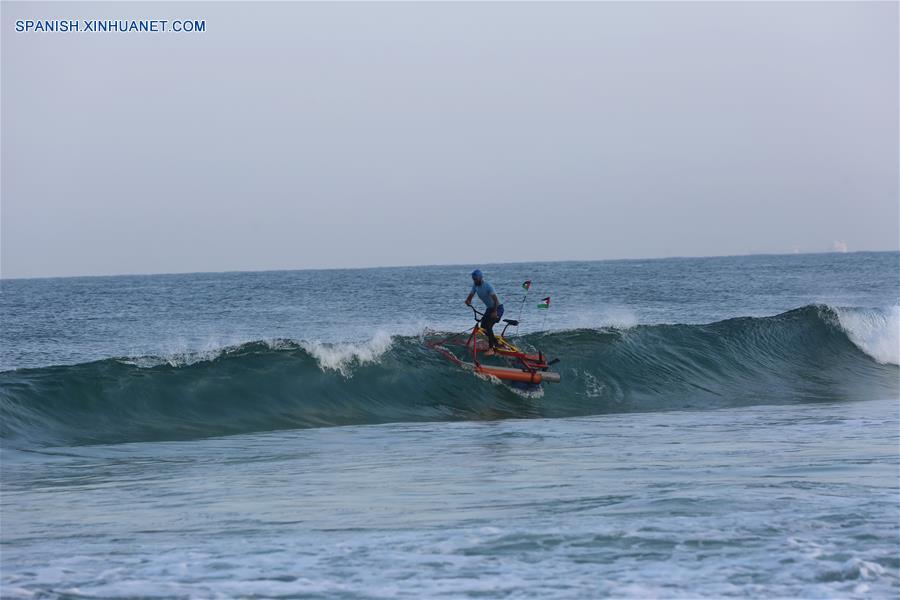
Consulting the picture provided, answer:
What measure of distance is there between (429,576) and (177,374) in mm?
11859

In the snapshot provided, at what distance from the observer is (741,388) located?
2048 centimetres

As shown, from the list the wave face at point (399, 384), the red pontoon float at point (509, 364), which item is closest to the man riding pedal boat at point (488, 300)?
the red pontoon float at point (509, 364)

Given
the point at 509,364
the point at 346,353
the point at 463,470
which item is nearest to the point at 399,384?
the point at 346,353

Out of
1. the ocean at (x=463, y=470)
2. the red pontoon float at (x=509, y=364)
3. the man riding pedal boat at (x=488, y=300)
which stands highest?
the man riding pedal boat at (x=488, y=300)

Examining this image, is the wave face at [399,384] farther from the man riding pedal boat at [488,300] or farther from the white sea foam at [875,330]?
the man riding pedal boat at [488,300]

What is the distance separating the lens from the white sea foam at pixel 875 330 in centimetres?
2402

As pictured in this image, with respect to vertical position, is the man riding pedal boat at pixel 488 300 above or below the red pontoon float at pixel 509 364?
above

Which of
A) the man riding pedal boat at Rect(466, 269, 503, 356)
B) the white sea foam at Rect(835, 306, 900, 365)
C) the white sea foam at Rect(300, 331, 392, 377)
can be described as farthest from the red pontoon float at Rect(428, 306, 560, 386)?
the white sea foam at Rect(835, 306, 900, 365)

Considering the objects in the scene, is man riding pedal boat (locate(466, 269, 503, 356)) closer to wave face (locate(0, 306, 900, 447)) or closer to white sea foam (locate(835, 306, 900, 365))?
wave face (locate(0, 306, 900, 447))

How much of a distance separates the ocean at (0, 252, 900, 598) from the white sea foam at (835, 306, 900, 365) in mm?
75

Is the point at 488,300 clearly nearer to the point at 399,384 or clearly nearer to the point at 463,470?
the point at 399,384

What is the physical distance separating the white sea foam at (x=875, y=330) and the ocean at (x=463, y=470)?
7 cm

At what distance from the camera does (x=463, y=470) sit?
1029 cm

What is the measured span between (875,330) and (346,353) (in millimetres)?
14256
